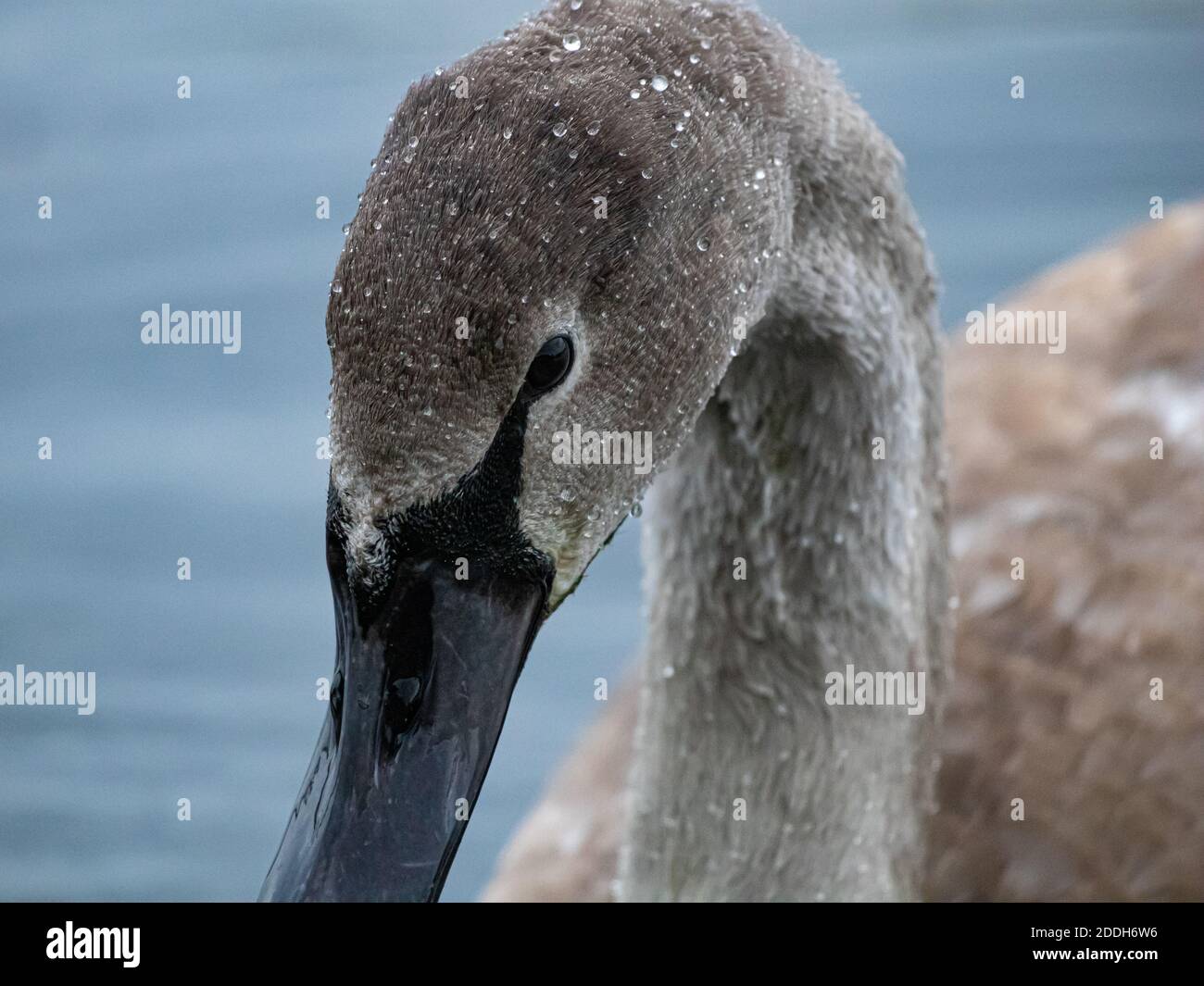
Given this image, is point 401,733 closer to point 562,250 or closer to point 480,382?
point 480,382

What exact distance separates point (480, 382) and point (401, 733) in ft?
1.35

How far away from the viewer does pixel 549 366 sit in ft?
6.23

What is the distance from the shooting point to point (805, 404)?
248 centimetres

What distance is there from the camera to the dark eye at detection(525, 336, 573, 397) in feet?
6.17

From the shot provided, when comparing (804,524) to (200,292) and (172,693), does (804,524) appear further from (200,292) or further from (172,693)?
(200,292)

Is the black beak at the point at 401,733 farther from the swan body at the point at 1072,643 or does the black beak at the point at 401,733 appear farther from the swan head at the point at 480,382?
the swan body at the point at 1072,643

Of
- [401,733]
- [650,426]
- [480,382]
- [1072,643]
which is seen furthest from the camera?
[1072,643]

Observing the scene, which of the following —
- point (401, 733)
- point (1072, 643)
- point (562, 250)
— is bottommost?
point (401, 733)

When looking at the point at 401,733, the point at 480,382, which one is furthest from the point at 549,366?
the point at 401,733

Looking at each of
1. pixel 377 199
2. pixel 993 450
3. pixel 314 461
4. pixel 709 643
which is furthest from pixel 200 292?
pixel 377 199

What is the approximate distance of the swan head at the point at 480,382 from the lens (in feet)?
5.88

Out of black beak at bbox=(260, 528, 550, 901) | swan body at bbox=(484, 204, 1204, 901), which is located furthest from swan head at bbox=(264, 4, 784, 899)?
swan body at bbox=(484, 204, 1204, 901)

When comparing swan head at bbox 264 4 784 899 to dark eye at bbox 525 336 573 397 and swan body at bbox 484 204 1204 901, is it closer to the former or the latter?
dark eye at bbox 525 336 573 397
